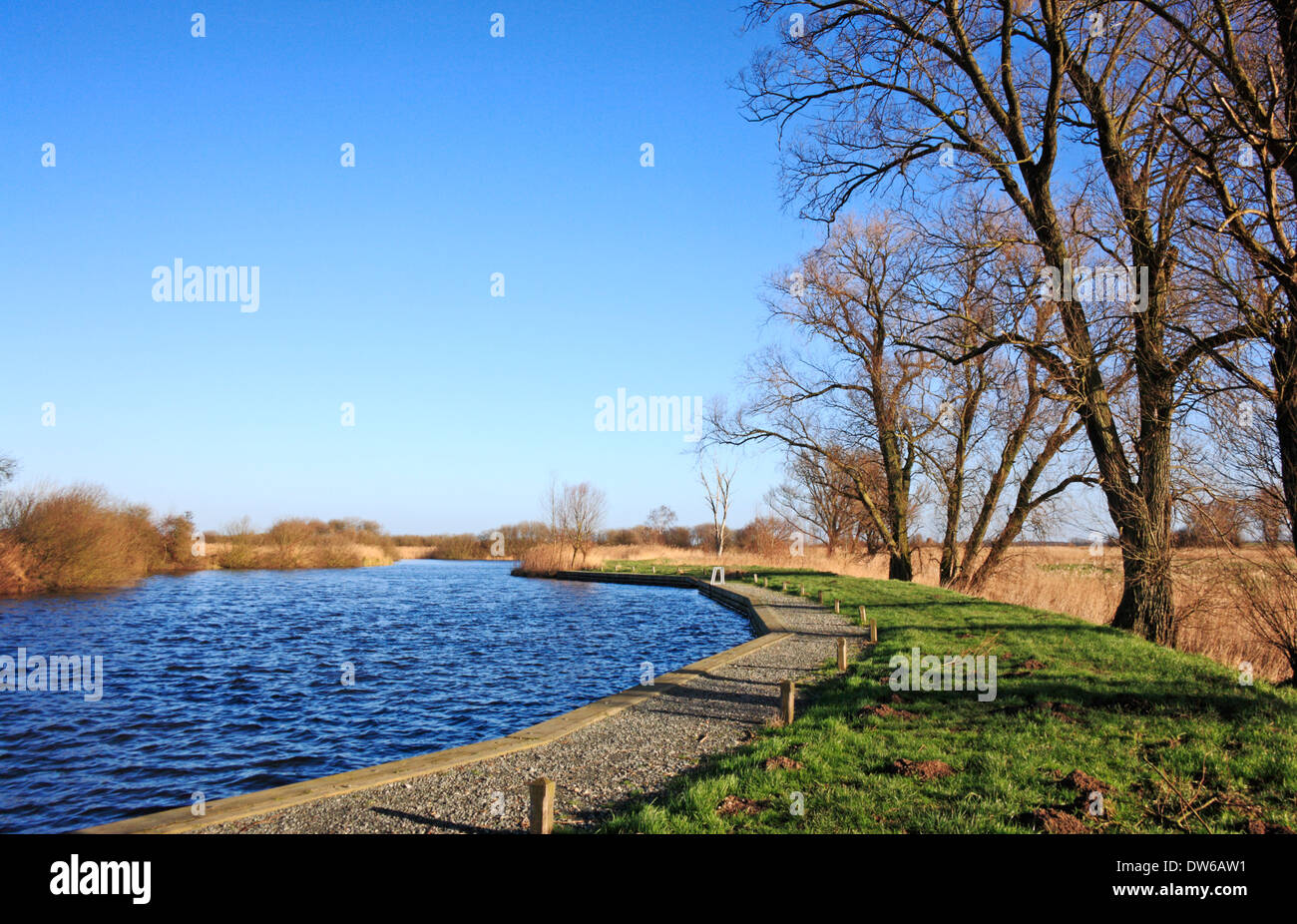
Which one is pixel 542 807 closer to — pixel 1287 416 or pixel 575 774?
pixel 575 774

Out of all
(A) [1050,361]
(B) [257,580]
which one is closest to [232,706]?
(A) [1050,361]

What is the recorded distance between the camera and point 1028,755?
6.49 metres

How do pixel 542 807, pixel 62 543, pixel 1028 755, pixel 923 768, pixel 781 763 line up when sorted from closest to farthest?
pixel 542 807 < pixel 923 768 < pixel 1028 755 < pixel 781 763 < pixel 62 543

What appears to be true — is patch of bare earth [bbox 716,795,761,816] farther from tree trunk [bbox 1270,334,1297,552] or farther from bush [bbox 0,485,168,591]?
bush [bbox 0,485,168,591]

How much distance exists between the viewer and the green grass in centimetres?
523

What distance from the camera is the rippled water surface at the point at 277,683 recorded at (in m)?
9.20

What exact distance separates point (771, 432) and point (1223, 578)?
18.4 metres

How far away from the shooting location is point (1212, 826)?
16.3 feet

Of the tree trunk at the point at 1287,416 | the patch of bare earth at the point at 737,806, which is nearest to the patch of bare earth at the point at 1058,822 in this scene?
the patch of bare earth at the point at 737,806

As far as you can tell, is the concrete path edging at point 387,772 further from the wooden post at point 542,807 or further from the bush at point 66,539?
the bush at point 66,539

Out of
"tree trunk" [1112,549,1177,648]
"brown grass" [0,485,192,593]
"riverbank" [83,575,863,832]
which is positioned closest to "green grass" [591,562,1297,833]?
"riverbank" [83,575,863,832]

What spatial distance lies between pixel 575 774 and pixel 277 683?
10678 millimetres

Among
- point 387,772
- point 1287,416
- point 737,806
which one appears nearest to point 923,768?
point 737,806

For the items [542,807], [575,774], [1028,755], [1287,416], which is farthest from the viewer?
[1287,416]
